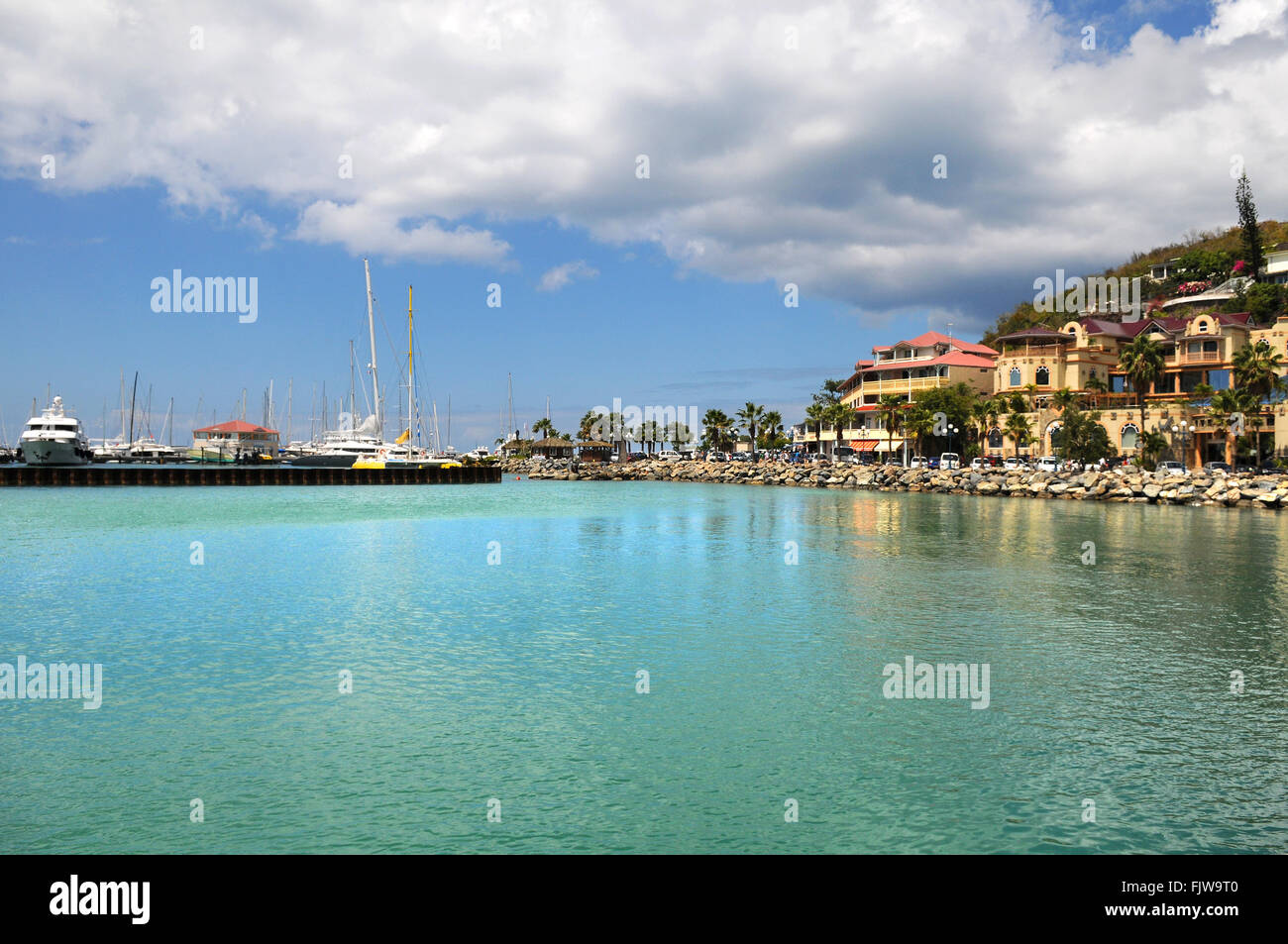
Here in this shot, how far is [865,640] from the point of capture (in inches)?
730

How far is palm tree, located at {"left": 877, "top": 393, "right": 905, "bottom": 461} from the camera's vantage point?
10150 centimetres

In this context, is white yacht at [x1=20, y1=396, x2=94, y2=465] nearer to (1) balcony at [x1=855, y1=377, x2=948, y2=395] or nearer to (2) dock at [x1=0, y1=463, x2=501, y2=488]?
(2) dock at [x1=0, y1=463, x2=501, y2=488]

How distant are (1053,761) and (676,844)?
18.5 ft

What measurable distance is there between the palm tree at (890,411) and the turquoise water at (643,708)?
70.0 meters

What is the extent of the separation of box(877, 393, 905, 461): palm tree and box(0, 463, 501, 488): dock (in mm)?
52141

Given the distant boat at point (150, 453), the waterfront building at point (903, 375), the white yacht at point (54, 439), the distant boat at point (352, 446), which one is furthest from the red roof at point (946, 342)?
the distant boat at point (150, 453)

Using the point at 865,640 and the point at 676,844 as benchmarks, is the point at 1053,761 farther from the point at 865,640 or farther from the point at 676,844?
the point at 865,640

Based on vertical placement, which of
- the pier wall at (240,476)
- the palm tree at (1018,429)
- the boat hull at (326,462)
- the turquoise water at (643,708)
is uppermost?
the palm tree at (1018,429)

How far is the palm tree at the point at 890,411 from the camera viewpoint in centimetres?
10150

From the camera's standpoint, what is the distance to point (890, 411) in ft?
334

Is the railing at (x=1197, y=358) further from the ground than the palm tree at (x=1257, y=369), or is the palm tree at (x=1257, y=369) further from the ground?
the railing at (x=1197, y=358)

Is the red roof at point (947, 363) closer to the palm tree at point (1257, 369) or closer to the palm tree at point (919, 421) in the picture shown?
the palm tree at point (919, 421)

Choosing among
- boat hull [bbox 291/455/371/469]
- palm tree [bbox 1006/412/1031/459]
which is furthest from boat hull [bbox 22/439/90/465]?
palm tree [bbox 1006/412/1031/459]
